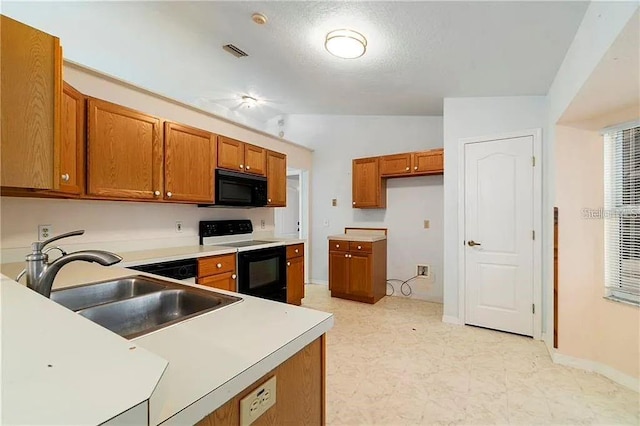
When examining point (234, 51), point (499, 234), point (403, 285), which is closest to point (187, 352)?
point (234, 51)

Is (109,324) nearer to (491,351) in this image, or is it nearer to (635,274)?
(491,351)

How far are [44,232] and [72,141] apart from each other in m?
0.72

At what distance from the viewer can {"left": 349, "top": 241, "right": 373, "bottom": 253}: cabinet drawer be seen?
3980mm

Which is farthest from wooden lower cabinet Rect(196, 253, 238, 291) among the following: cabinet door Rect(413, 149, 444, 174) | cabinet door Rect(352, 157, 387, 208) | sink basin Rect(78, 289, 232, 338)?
cabinet door Rect(413, 149, 444, 174)

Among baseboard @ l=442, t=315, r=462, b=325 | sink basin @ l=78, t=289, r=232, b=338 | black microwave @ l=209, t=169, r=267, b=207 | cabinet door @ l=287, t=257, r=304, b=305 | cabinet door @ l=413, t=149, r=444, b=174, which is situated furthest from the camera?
cabinet door @ l=413, t=149, r=444, b=174

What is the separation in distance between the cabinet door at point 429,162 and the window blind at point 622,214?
1627 mm

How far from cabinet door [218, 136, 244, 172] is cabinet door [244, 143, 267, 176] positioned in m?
0.08

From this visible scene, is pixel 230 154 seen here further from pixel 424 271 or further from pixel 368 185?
pixel 424 271

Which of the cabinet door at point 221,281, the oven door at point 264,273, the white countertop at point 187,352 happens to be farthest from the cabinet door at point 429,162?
the white countertop at point 187,352

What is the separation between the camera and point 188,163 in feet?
9.18

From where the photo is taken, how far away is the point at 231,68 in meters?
3.13

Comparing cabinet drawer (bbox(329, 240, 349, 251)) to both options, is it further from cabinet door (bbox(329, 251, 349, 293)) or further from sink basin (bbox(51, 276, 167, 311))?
sink basin (bbox(51, 276, 167, 311))

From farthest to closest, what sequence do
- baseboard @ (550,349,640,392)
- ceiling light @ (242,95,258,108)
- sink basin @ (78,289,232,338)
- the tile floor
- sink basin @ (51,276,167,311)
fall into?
ceiling light @ (242,95,258,108) → baseboard @ (550,349,640,392) → the tile floor → sink basin @ (51,276,167,311) → sink basin @ (78,289,232,338)

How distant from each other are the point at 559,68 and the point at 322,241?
3.71 meters
